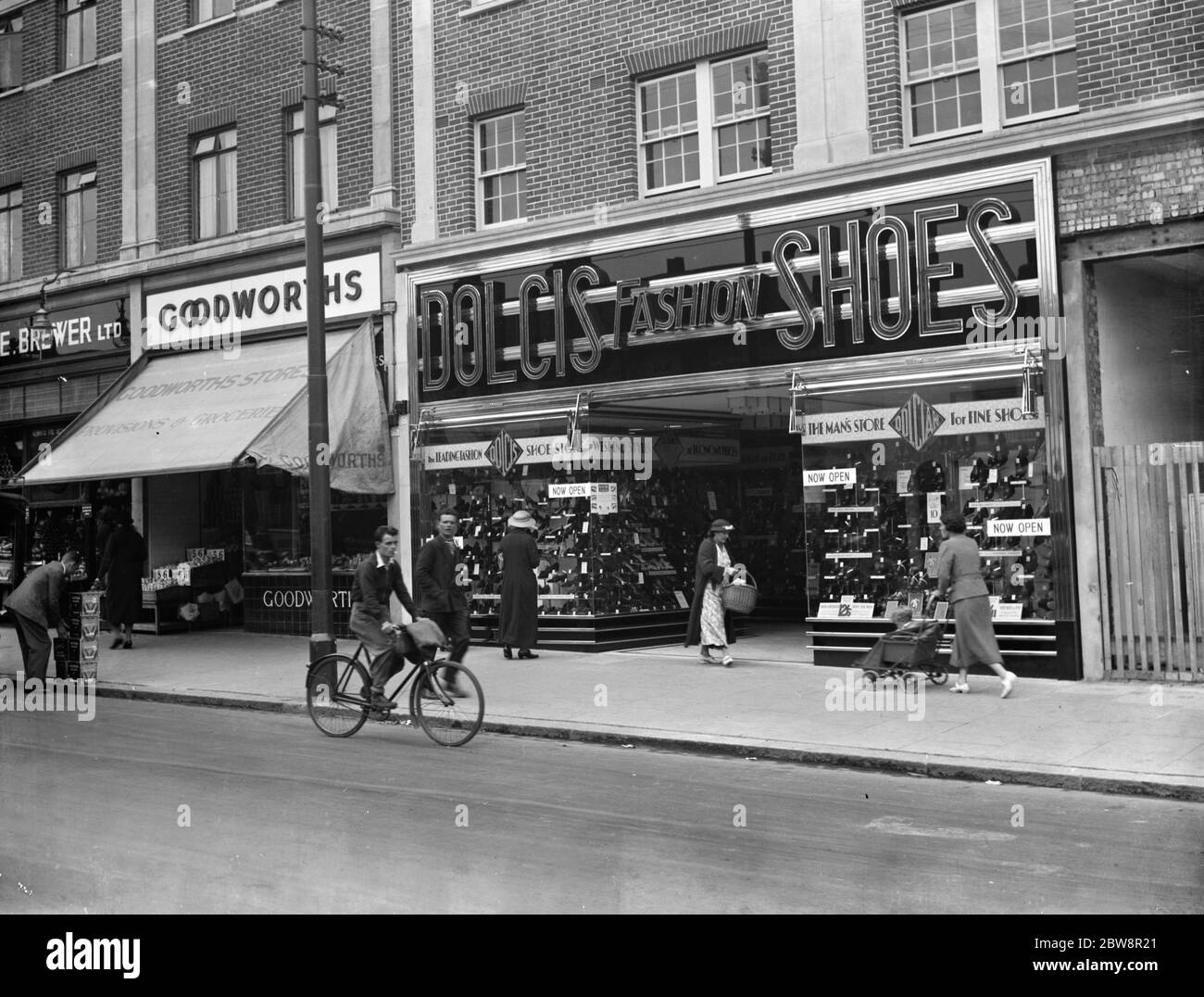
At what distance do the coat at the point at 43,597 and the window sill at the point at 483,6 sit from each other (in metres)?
9.36

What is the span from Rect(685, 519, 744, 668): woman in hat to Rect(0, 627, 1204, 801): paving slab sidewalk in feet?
1.21

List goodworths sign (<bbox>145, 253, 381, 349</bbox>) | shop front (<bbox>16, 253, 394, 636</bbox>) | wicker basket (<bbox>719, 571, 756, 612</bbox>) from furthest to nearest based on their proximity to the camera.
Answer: goodworths sign (<bbox>145, 253, 381, 349</bbox>) < shop front (<bbox>16, 253, 394, 636</bbox>) < wicker basket (<bbox>719, 571, 756, 612</bbox>)

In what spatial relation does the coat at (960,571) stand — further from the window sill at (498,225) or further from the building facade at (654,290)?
the window sill at (498,225)

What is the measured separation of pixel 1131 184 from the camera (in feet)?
41.3

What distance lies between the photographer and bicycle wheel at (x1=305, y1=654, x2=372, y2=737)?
36.1 ft

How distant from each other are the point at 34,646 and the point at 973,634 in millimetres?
9923

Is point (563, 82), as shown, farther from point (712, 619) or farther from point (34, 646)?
point (34, 646)

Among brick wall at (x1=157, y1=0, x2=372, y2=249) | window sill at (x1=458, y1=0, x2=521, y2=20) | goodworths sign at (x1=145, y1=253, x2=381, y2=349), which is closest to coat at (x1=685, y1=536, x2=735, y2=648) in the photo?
goodworths sign at (x1=145, y1=253, x2=381, y2=349)

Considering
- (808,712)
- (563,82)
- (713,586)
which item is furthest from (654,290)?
(808,712)

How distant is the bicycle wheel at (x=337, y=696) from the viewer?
36.1 ft

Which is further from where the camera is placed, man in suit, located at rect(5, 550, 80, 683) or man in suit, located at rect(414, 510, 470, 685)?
man in suit, located at rect(5, 550, 80, 683)

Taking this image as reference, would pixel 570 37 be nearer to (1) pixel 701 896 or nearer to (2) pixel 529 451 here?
(2) pixel 529 451

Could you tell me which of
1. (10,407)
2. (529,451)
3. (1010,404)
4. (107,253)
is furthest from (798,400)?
(10,407)

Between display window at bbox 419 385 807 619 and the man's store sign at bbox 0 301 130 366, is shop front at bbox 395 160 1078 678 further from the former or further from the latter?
the man's store sign at bbox 0 301 130 366
